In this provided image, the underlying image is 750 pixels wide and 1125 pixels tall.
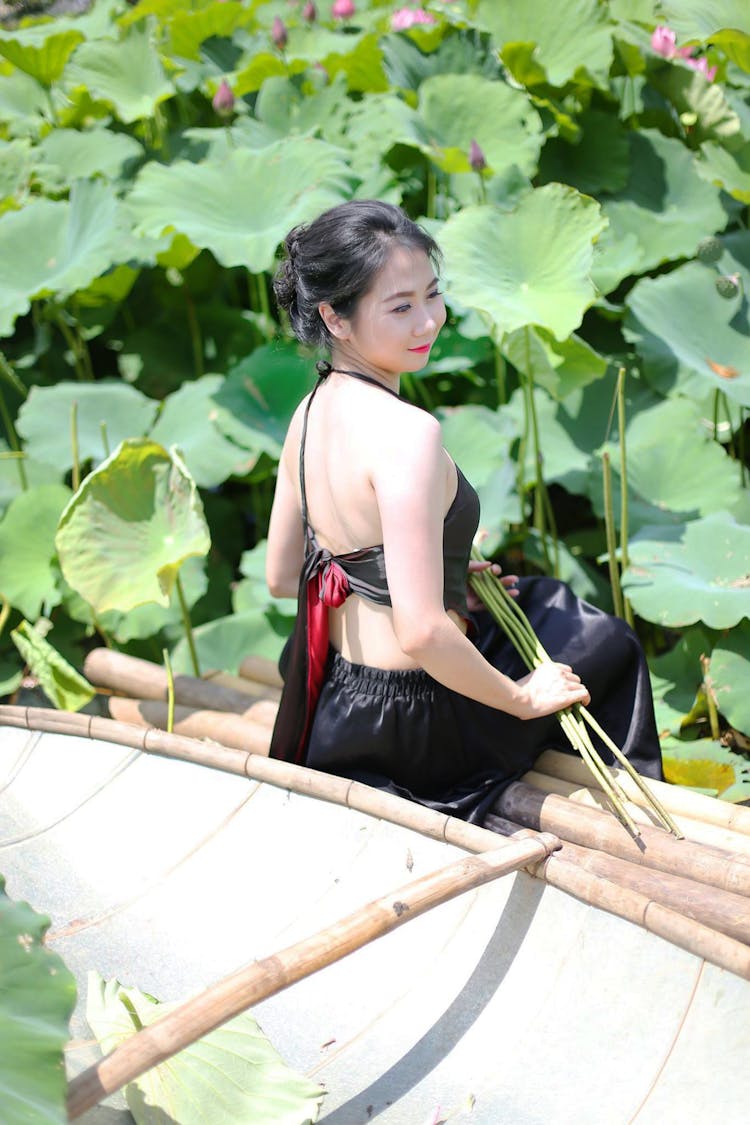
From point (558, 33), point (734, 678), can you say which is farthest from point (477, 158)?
point (734, 678)

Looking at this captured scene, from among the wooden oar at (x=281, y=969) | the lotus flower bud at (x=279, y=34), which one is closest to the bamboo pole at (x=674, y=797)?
the wooden oar at (x=281, y=969)

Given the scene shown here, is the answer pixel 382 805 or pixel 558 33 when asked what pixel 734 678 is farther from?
pixel 558 33

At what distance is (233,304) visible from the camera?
153 inches

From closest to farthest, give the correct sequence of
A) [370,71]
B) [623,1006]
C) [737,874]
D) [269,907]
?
[623,1006], [737,874], [269,907], [370,71]

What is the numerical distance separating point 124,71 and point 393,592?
2886 millimetres

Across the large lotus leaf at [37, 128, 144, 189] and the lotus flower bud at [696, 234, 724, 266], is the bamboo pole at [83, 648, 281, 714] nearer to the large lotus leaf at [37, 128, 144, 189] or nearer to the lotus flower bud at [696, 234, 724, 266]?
the lotus flower bud at [696, 234, 724, 266]

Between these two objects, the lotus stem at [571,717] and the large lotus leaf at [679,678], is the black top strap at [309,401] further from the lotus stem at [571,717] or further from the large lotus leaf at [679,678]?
the large lotus leaf at [679,678]

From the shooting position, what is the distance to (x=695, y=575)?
91.8 inches

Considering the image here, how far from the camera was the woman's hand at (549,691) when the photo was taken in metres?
1.76

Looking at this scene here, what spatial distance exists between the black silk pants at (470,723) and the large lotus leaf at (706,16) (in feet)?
6.38

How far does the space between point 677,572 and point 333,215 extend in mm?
1075

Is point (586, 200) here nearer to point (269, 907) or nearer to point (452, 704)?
point (452, 704)

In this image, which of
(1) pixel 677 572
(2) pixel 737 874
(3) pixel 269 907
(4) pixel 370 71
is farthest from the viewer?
(4) pixel 370 71

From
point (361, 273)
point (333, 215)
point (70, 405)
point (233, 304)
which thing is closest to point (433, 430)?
point (361, 273)
